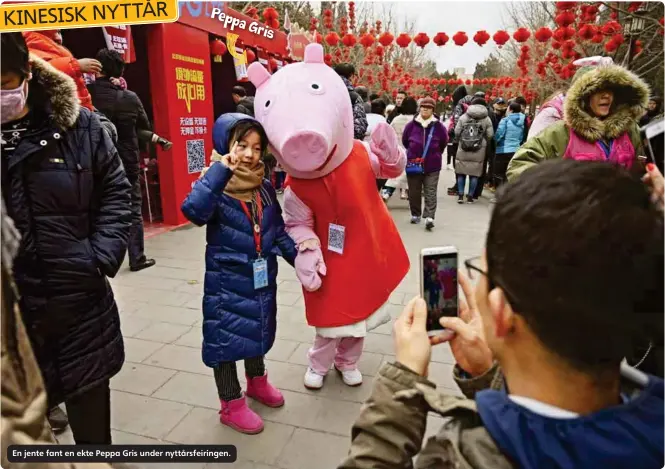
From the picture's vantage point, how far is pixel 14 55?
163cm

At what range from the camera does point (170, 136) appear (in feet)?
22.1

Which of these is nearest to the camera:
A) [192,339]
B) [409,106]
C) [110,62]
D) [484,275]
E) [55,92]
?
[484,275]

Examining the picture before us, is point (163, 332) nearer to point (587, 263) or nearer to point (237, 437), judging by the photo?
point (237, 437)

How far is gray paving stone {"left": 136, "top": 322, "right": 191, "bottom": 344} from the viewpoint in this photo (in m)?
3.60

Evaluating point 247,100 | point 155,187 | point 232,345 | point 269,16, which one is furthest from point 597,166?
point 269,16

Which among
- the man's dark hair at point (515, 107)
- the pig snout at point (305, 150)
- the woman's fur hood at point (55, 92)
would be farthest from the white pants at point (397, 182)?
the woman's fur hood at point (55, 92)

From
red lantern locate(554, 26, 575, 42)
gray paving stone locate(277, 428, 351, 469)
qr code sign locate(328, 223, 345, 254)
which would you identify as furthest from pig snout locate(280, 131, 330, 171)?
red lantern locate(554, 26, 575, 42)

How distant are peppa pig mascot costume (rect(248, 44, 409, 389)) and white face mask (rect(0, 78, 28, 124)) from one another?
3.54 ft

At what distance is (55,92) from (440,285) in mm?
1475

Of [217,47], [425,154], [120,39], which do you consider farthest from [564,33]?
[120,39]

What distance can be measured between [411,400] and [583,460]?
0.32 metres

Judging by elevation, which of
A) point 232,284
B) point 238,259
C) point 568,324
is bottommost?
point 232,284

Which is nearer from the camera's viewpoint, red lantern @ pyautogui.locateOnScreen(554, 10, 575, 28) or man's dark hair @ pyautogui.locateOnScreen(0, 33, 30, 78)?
man's dark hair @ pyautogui.locateOnScreen(0, 33, 30, 78)

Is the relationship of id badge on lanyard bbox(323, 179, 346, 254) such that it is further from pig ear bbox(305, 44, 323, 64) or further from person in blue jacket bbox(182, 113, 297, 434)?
pig ear bbox(305, 44, 323, 64)
